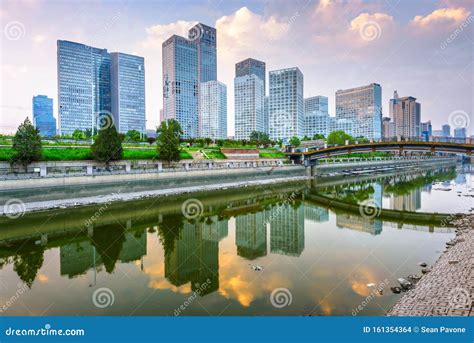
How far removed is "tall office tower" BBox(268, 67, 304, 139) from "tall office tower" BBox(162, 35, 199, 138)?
39.2m

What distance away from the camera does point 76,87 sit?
408ft

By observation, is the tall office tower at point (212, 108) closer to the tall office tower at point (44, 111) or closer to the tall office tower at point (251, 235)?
the tall office tower at point (44, 111)

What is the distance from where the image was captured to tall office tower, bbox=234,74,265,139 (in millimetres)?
156500

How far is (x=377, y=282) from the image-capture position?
1090 centimetres

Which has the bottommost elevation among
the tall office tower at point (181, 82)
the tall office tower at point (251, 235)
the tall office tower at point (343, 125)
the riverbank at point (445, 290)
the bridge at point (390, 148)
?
the tall office tower at point (251, 235)

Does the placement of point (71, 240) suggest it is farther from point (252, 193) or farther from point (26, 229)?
point (252, 193)

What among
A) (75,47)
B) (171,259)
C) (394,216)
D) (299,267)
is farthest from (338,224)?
(75,47)

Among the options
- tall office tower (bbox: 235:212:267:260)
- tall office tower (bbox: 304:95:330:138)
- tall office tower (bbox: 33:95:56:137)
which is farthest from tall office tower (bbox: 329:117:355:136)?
tall office tower (bbox: 235:212:267:260)

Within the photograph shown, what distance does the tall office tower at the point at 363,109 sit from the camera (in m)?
174

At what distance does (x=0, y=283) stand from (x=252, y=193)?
26.7 m

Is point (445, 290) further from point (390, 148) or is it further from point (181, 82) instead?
point (181, 82)

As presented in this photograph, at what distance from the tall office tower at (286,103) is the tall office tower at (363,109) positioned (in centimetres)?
4456

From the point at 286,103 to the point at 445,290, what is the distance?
480ft

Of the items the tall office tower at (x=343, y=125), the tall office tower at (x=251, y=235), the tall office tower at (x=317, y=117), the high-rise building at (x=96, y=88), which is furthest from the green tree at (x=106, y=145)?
the tall office tower at (x=343, y=125)
